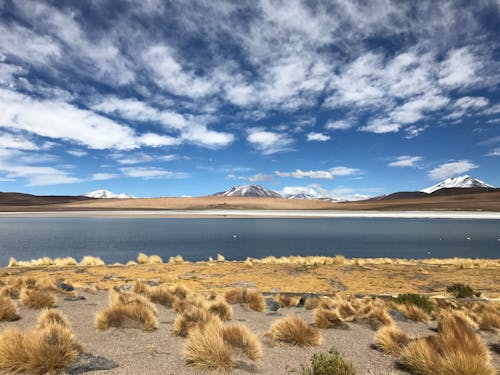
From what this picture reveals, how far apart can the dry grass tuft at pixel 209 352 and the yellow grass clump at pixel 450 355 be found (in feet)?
9.75

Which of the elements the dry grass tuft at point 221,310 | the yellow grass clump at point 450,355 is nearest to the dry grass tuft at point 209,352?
the yellow grass clump at point 450,355

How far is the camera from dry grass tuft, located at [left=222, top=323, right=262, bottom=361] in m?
6.21

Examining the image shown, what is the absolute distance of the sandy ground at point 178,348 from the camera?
5.75 metres

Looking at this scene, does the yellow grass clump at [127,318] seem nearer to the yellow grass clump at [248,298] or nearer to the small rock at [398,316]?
the yellow grass clump at [248,298]

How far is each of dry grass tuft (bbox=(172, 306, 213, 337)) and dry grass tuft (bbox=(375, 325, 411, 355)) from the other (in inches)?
136

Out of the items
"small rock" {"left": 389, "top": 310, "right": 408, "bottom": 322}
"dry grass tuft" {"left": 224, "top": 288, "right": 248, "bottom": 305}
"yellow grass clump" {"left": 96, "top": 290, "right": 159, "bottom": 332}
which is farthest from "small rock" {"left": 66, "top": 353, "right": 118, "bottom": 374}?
"small rock" {"left": 389, "top": 310, "right": 408, "bottom": 322}

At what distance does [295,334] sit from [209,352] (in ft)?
7.29

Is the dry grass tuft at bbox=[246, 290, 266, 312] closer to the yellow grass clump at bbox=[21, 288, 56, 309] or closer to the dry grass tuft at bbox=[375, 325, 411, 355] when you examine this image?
the dry grass tuft at bbox=[375, 325, 411, 355]

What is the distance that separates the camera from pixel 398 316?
10.5 meters

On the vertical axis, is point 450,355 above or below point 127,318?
above

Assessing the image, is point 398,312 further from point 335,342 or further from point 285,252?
point 285,252

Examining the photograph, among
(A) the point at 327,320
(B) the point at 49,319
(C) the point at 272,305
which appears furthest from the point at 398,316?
(B) the point at 49,319

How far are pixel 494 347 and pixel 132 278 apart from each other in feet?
58.5

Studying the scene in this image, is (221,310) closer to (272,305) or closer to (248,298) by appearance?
(272,305)
